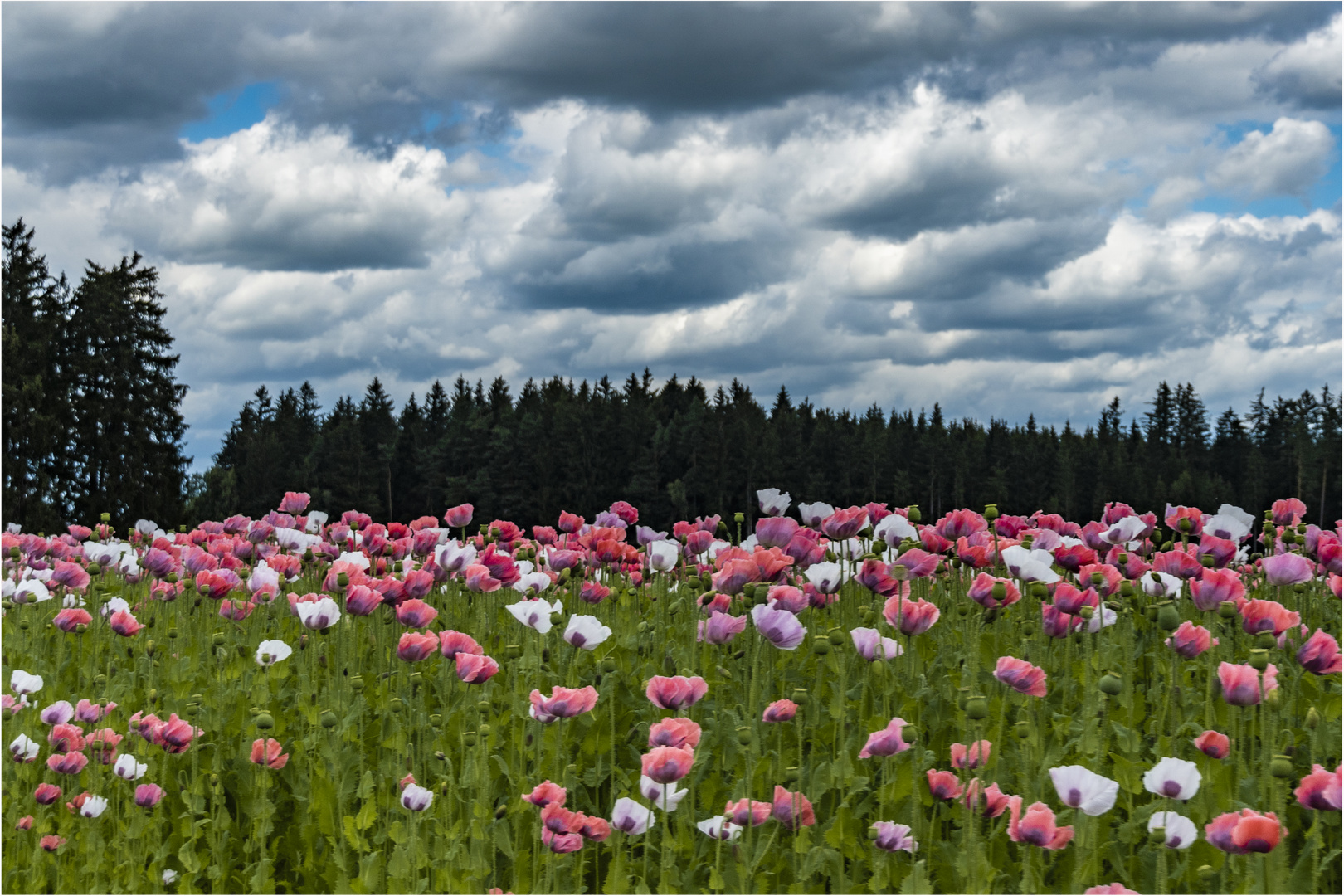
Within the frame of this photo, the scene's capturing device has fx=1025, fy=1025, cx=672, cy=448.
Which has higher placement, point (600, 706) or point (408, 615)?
point (408, 615)

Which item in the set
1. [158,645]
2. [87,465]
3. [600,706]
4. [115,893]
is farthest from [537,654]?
[87,465]

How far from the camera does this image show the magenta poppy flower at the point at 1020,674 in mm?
3881

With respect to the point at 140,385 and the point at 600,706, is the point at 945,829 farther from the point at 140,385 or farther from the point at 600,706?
the point at 140,385

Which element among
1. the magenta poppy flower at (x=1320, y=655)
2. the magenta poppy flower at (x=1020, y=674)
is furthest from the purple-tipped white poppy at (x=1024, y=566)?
the magenta poppy flower at (x=1320, y=655)

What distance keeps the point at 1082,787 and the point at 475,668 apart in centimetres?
241

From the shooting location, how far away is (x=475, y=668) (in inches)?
172

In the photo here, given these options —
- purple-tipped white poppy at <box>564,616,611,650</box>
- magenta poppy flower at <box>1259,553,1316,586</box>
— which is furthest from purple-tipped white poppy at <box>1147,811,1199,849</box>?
purple-tipped white poppy at <box>564,616,611,650</box>

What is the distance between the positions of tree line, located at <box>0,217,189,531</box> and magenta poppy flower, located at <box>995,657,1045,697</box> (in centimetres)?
5198

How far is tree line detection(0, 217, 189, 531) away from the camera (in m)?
49.0

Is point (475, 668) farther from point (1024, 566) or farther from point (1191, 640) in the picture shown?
point (1191, 640)

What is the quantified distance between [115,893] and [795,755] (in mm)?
3112

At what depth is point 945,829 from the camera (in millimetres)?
4594

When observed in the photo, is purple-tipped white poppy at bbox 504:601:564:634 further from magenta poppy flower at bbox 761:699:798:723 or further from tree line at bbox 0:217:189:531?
tree line at bbox 0:217:189:531

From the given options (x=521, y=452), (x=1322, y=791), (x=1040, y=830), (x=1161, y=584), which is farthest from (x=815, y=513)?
(x=521, y=452)
